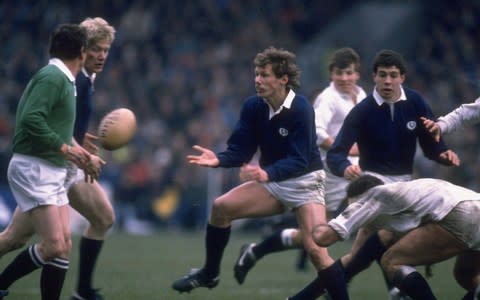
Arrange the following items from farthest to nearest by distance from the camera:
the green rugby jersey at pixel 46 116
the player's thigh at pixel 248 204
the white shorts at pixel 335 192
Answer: the white shorts at pixel 335 192 < the player's thigh at pixel 248 204 < the green rugby jersey at pixel 46 116

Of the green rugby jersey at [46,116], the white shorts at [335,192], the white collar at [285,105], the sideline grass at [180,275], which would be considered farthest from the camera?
the white shorts at [335,192]

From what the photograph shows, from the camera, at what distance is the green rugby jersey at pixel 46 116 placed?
258 inches

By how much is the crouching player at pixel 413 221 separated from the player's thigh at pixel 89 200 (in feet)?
6.95

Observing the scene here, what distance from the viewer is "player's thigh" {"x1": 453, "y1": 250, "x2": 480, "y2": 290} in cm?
688

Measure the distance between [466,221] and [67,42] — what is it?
9.93 feet

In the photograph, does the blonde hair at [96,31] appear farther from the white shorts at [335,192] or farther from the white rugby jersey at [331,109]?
the white shorts at [335,192]

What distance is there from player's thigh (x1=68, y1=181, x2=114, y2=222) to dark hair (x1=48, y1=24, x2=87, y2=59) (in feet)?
4.33

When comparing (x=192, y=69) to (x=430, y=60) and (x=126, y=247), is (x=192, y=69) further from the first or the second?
(x=126, y=247)

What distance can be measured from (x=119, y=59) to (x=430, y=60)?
6.97 metres

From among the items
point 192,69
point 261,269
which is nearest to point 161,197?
point 192,69

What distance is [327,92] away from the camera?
9.43 meters

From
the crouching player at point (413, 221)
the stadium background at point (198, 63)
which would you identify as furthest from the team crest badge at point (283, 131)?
the stadium background at point (198, 63)

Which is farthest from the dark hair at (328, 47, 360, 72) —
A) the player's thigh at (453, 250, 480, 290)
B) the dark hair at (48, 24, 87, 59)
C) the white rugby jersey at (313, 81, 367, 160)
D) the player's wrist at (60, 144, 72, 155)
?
the player's wrist at (60, 144, 72, 155)

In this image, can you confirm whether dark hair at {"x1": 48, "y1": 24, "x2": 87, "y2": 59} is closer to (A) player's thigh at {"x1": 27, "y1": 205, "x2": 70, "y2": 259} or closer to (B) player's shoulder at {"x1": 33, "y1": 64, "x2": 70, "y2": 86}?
(B) player's shoulder at {"x1": 33, "y1": 64, "x2": 70, "y2": 86}
